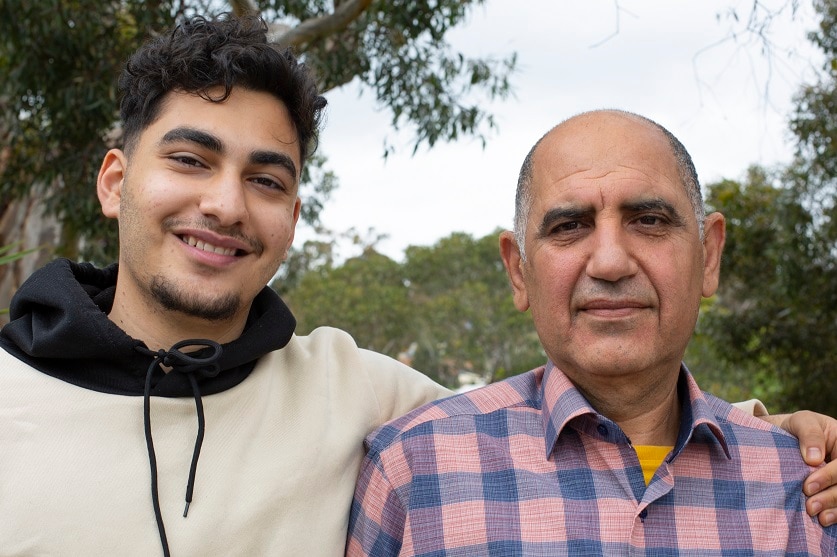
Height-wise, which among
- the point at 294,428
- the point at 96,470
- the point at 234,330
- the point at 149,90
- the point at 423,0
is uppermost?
the point at 423,0

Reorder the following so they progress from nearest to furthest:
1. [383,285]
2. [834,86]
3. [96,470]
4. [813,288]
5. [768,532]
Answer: [96,470] < [768,532] < [834,86] < [813,288] < [383,285]

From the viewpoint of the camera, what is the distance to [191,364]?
2170 millimetres

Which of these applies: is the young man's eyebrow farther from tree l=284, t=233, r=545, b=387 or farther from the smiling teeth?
tree l=284, t=233, r=545, b=387

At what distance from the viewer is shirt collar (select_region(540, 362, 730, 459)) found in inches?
87.4

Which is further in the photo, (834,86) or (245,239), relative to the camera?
(834,86)

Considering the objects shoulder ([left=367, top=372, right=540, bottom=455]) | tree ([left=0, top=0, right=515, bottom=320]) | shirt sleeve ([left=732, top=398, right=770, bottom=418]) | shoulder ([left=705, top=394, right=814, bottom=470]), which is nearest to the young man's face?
shoulder ([left=367, top=372, right=540, bottom=455])

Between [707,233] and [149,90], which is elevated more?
[149,90]

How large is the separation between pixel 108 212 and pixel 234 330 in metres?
0.49

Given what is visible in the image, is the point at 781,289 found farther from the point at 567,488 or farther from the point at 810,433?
the point at 567,488

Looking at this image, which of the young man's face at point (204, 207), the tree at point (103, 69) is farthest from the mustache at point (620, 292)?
the tree at point (103, 69)

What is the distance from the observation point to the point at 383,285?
22188mm

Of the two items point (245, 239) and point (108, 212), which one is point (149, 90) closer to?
point (108, 212)

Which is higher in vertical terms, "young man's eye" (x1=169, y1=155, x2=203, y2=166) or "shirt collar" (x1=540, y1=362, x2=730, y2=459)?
"young man's eye" (x1=169, y1=155, x2=203, y2=166)

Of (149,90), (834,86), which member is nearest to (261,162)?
(149,90)
